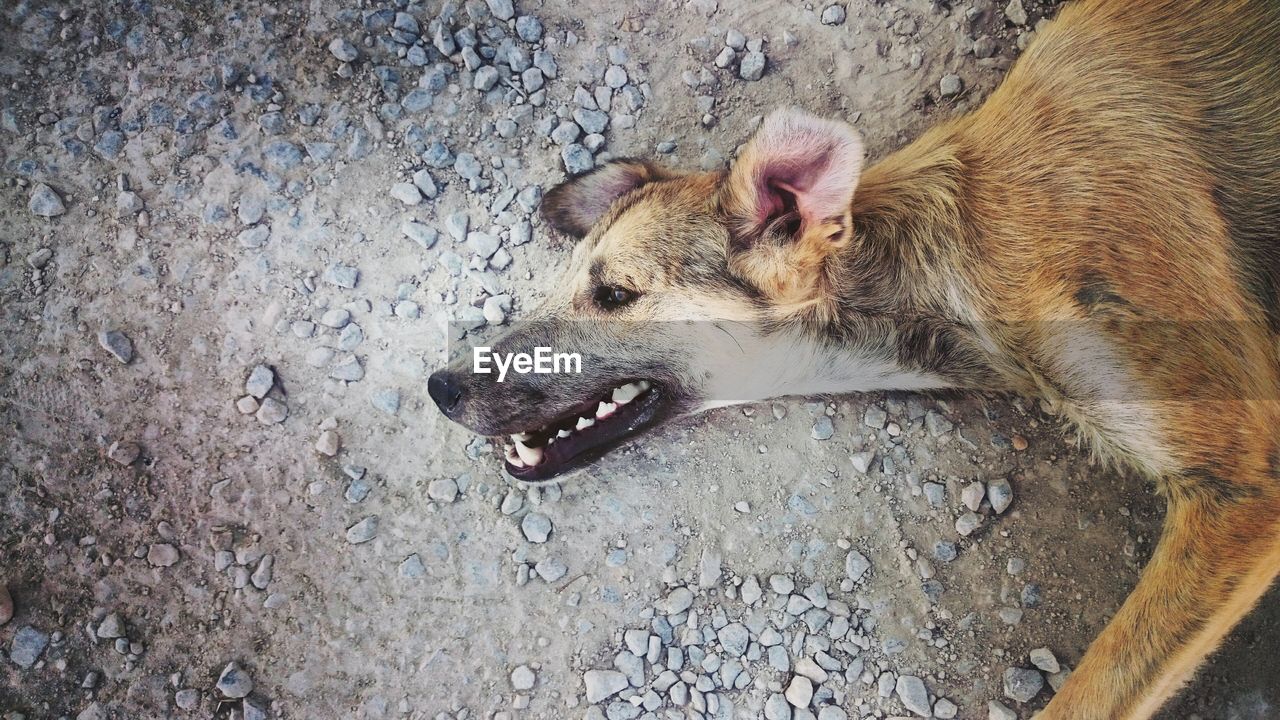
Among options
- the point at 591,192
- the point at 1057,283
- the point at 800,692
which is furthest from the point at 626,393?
the point at 1057,283

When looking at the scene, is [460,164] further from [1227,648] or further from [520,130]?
[1227,648]

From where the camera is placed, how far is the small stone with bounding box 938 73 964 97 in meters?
3.82

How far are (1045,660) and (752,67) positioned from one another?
2900 mm

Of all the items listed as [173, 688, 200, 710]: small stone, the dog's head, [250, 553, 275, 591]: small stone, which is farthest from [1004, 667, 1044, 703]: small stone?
[173, 688, 200, 710]: small stone

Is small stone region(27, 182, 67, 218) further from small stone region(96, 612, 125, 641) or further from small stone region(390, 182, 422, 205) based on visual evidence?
small stone region(96, 612, 125, 641)

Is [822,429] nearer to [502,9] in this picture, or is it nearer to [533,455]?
[533,455]

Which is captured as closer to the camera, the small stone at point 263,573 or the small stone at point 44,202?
the small stone at point 263,573

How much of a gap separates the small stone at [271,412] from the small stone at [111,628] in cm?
103

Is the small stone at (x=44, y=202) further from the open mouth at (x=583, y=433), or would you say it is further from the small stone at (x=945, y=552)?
the small stone at (x=945, y=552)

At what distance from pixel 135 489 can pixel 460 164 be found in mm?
2069

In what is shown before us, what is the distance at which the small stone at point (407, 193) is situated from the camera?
3.88 meters

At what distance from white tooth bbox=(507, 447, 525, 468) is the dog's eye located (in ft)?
2.60

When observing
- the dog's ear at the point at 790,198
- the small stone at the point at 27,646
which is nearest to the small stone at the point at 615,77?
the dog's ear at the point at 790,198

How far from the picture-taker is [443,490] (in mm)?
3703
